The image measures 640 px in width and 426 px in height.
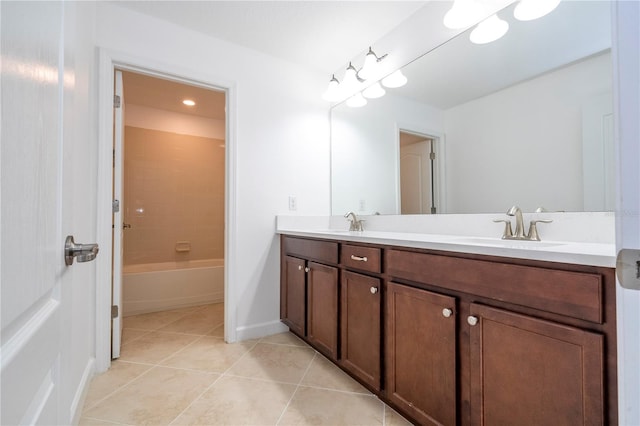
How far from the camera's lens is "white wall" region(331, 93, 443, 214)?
6.60 ft

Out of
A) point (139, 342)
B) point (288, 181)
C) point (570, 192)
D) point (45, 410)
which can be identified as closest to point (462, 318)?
point (570, 192)

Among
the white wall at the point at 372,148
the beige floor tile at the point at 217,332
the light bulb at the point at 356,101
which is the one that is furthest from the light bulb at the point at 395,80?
the beige floor tile at the point at 217,332

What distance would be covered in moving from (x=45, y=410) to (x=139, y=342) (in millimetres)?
2015

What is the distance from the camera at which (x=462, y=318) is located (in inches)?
40.4

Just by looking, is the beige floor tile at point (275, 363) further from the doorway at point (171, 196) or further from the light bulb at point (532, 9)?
the light bulb at point (532, 9)

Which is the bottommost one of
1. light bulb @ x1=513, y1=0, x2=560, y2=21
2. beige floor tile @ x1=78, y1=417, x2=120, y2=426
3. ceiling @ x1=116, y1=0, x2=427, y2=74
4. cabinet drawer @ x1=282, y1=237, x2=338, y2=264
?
beige floor tile @ x1=78, y1=417, x2=120, y2=426

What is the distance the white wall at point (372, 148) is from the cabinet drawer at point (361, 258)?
0.67 meters

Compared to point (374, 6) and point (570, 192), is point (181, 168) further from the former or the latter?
point (570, 192)

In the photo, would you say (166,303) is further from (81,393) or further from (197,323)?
(81,393)

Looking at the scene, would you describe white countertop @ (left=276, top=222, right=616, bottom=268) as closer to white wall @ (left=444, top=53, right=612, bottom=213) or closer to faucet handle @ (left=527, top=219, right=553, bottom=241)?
faucet handle @ (left=527, top=219, right=553, bottom=241)

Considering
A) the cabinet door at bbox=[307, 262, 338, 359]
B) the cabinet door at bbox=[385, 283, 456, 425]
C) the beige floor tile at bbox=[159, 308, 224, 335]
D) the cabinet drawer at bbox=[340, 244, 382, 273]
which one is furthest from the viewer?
the beige floor tile at bbox=[159, 308, 224, 335]

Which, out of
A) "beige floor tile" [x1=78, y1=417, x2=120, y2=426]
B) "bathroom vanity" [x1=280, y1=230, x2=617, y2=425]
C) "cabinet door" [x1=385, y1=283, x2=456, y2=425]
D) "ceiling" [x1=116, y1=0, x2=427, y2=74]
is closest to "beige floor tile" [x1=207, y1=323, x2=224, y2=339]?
"beige floor tile" [x1=78, y1=417, x2=120, y2=426]

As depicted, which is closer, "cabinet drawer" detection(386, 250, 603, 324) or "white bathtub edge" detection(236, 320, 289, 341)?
"cabinet drawer" detection(386, 250, 603, 324)

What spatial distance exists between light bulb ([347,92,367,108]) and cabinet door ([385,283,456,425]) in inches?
65.8
